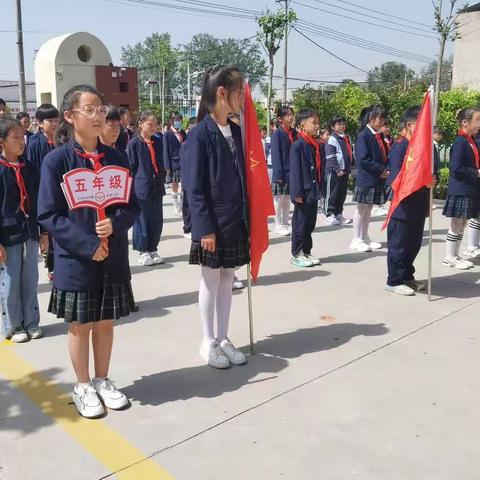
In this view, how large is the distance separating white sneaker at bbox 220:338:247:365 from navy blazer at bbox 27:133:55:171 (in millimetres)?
2422

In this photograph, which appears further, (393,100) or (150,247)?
(393,100)

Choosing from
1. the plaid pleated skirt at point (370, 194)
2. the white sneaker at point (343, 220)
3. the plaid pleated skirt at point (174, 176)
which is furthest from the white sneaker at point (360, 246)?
the plaid pleated skirt at point (174, 176)

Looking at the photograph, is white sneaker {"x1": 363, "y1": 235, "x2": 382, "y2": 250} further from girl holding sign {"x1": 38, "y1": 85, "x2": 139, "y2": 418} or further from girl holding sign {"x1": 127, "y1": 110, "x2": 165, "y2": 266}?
girl holding sign {"x1": 38, "y1": 85, "x2": 139, "y2": 418}

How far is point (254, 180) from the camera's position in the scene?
3496mm

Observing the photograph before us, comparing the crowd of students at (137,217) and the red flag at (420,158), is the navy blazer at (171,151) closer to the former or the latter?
the crowd of students at (137,217)

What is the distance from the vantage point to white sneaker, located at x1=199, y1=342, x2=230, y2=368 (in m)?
3.50

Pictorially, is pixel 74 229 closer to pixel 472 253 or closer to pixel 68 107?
pixel 68 107

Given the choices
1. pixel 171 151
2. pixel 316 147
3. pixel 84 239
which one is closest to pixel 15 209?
pixel 84 239

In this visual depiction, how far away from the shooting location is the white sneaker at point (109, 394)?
117 inches

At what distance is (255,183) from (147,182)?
2696mm

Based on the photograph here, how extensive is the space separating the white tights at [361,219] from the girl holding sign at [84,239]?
447 cm

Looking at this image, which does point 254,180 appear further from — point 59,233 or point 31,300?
point 31,300

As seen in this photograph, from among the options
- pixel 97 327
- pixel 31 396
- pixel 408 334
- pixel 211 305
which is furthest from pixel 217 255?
pixel 408 334

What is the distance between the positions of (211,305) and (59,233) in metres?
1.23
